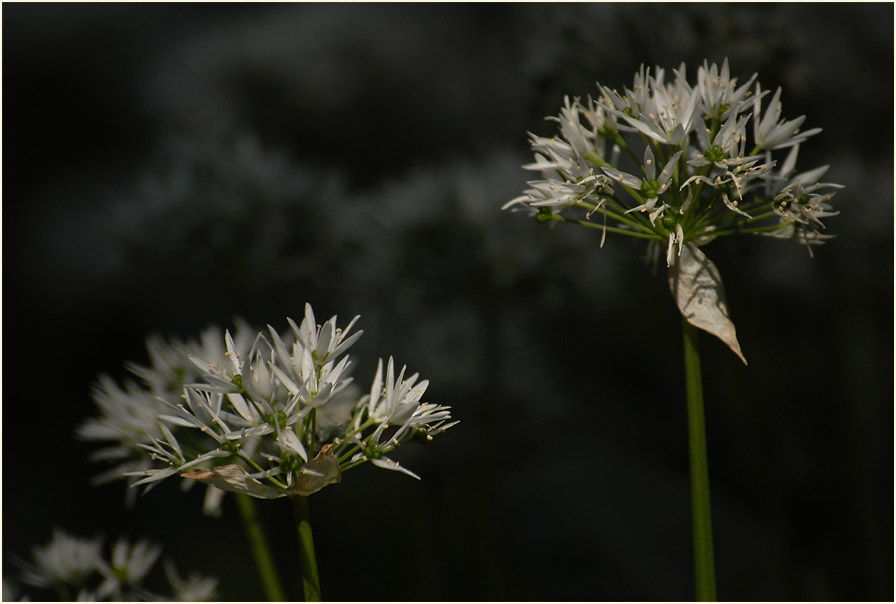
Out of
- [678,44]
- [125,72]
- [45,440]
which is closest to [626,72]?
[678,44]

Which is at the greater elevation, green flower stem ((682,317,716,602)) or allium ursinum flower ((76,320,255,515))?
allium ursinum flower ((76,320,255,515))

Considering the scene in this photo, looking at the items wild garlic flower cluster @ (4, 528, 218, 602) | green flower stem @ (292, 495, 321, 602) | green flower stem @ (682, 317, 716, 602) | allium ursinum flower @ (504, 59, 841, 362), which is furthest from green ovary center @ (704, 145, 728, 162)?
wild garlic flower cluster @ (4, 528, 218, 602)

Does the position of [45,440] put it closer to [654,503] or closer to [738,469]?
[654,503]

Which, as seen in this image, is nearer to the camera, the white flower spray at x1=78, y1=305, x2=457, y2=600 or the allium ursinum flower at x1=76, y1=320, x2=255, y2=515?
the white flower spray at x1=78, y1=305, x2=457, y2=600

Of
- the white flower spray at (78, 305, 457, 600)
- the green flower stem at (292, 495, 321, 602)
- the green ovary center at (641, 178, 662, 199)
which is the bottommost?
the green flower stem at (292, 495, 321, 602)

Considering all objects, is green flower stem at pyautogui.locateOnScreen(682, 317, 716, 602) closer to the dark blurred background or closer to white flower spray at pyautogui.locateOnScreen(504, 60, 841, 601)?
white flower spray at pyautogui.locateOnScreen(504, 60, 841, 601)

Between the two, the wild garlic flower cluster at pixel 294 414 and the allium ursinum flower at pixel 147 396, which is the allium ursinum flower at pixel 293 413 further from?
the allium ursinum flower at pixel 147 396
